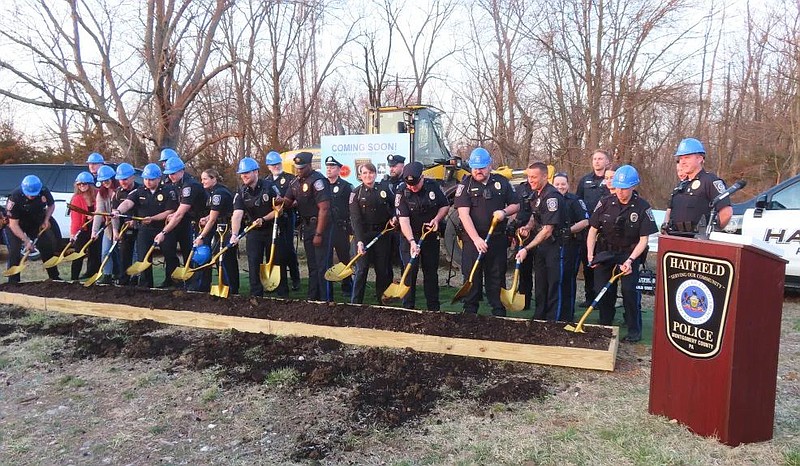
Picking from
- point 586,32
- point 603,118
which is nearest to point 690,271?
point 603,118

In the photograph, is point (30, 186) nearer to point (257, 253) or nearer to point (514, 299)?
point (257, 253)

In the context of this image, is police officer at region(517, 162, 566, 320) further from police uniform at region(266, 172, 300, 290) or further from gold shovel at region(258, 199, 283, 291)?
police uniform at region(266, 172, 300, 290)

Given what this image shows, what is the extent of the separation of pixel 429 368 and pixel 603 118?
12.7 meters

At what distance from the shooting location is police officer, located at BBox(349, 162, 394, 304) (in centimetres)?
623

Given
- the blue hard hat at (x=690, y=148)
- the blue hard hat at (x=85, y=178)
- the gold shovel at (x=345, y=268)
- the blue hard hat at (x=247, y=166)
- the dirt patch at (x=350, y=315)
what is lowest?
the dirt patch at (x=350, y=315)

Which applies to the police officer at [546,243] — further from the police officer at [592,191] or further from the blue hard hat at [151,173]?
the blue hard hat at [151,173]

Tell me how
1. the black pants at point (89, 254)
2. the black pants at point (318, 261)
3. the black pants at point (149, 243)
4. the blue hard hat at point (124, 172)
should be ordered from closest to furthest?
the black pants at point (318, 261) < the black pants at point (149, 243) < the blue hard hat at point (124, 172) < the black pants at point (89, 254)

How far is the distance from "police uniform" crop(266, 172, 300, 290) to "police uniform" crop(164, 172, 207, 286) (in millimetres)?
937

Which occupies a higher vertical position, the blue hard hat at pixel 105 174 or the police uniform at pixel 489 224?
the blue hard hat at pixel 105 174

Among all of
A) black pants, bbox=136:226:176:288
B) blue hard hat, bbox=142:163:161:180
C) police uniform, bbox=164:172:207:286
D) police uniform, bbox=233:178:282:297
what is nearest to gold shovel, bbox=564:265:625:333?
police uniform, bbox=233:178:282:297

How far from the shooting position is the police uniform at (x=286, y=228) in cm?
710

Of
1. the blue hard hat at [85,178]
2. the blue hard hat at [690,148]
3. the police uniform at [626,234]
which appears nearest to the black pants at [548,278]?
the police uniform at [626,234]

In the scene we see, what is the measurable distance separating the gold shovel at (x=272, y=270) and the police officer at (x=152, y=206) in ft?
5.22

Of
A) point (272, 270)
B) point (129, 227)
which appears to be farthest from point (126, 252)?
point (272, 270)
